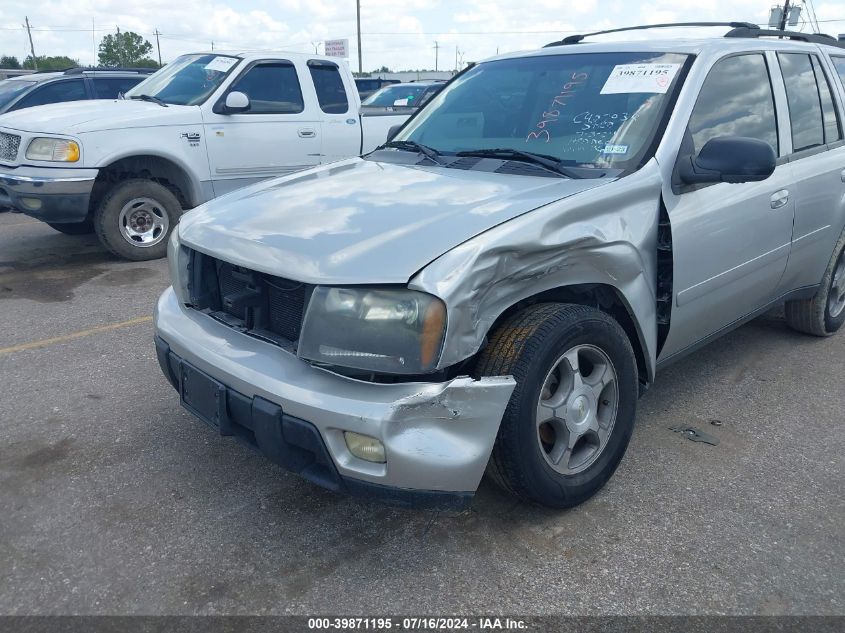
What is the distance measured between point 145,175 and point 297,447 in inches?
205

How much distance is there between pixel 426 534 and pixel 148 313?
340 cm

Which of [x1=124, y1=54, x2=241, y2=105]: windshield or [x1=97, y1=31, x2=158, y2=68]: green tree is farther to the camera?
[x1=97, y1=31, x2=158, y2=68]: green tree

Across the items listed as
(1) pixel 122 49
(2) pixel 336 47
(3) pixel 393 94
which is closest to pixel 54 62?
(1) pixel 122 49

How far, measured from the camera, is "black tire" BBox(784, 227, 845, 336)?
4.54 m

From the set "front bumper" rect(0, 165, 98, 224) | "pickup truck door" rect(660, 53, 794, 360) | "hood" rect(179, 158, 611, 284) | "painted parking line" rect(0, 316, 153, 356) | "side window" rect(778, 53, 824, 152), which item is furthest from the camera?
"front bumper" rect(0, 165, 98, 224)

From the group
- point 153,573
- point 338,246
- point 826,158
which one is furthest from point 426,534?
point 826,158

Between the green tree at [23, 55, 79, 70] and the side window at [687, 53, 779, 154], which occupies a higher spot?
the side window at [687, 53, 779, 154]

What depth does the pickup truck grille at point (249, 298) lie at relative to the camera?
263 cm

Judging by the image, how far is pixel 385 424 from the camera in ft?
7.36

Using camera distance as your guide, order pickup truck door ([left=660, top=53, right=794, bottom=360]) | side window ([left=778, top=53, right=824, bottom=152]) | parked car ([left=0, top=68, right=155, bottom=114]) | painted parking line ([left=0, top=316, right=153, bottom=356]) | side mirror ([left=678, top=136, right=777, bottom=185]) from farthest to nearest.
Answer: parked car ([left=0, top=68, right=155, bottom=114])
painted parking line ([left=0, top=316, right=153, bottom=356])
side window ([left=778, top=53, right=824, bottom=152])
pickup truck door ([left=660, top=53, right=794, bottom=360])
side mirror ([left=678, top=136, right=777, bottom=185])

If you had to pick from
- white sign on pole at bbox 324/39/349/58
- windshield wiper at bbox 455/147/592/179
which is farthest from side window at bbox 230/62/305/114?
white sign on pole at bbox 324/39/349/58

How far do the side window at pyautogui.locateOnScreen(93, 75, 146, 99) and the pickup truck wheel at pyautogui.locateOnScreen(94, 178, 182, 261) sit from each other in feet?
14.2

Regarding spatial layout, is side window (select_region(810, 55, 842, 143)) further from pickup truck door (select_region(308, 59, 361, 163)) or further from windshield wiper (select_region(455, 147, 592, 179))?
pickup truck door (select_region(308, 59, 361, 163))

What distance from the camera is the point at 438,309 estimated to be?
7.40 feet
